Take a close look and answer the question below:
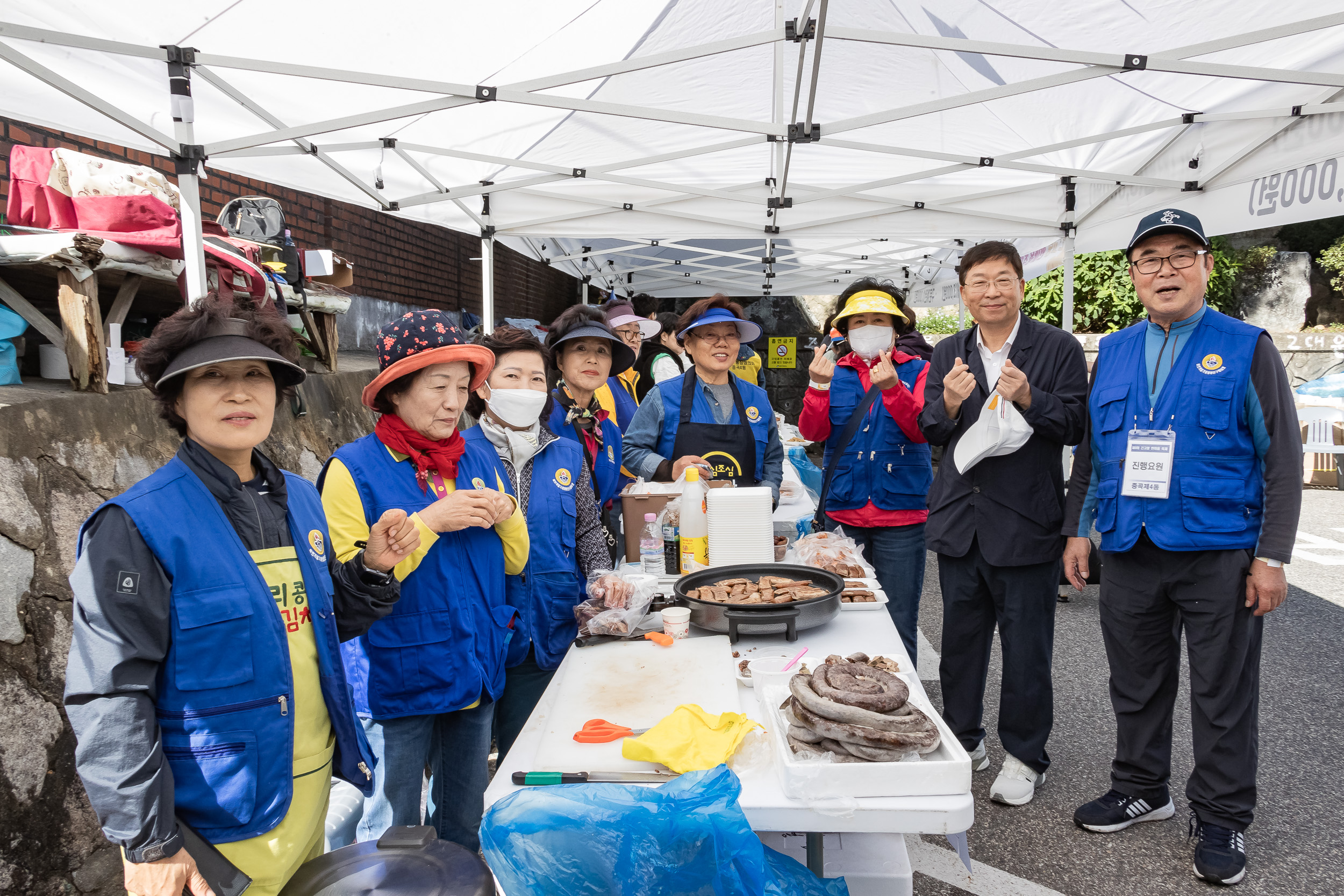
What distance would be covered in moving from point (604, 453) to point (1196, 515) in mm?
2230

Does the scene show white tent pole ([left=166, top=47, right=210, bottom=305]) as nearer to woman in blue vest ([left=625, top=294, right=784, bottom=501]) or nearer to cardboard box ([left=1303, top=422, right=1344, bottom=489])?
woman in blue vest ([left=625, top=294, right=784, bottom=501])

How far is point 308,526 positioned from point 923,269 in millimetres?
10713

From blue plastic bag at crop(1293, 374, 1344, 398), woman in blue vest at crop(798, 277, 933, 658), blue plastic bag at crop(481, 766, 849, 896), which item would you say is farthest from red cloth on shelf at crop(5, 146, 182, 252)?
blue plastic bag at crop(1293, 374, 1344, 398)

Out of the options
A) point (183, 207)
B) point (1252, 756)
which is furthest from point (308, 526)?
point (1252, 756)

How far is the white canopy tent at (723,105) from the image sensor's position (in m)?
3.25

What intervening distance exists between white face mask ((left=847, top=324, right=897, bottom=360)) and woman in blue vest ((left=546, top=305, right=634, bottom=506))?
1069 mm

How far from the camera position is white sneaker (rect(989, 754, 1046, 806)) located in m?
3.05

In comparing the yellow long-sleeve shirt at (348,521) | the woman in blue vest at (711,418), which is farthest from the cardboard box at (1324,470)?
the yellow long-sleeve shirt at (348,521)

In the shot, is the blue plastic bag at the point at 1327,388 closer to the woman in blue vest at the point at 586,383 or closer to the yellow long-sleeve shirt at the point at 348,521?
the woman in blue vest at the point at 586,383

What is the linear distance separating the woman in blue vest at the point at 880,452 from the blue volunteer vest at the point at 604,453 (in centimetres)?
94

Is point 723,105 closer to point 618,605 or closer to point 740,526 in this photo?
point 740,526

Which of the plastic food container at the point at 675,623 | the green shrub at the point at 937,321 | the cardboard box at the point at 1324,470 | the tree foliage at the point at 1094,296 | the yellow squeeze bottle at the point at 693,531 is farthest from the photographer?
the green shrub at the point at 937,321

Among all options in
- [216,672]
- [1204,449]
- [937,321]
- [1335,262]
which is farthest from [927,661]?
[937,321]

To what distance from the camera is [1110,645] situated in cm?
291
